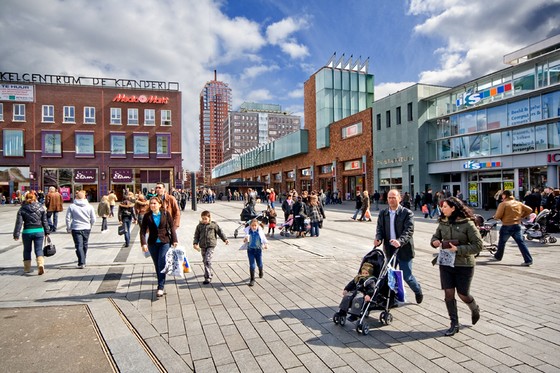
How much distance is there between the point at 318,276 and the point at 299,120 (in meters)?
157

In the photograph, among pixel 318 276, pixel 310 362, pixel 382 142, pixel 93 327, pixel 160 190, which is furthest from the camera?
pixel 382 142

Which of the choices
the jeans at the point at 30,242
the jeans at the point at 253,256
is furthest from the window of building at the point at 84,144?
the jeans at the point at 253,256

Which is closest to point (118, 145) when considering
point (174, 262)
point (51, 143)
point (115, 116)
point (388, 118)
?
point (115, 116)

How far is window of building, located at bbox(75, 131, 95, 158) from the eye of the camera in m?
40.2

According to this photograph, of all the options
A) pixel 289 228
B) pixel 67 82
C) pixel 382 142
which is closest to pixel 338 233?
pixel 289 228

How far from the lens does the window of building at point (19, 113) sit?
39.0 m

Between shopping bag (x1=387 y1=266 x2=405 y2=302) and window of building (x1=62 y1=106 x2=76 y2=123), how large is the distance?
146 ft

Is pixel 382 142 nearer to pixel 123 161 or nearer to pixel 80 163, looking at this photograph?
pixel 123 161

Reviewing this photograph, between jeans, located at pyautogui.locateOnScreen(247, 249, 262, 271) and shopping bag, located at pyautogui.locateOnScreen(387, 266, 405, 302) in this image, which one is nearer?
shopping bag, located at pyautogui.locateOnScreen(387, 266, 405, 302)

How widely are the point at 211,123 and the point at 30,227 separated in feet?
616

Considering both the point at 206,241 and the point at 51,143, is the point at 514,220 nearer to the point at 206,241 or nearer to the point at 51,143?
the point at 206,241

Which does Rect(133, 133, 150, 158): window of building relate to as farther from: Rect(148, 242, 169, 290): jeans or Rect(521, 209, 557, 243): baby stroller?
Rect(521, 209, 557, 243): baby stroller

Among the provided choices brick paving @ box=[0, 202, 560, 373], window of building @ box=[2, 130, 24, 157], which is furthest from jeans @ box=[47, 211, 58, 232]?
window of building @ box=[2, 130, 24, 157]

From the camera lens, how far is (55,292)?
612 cm
